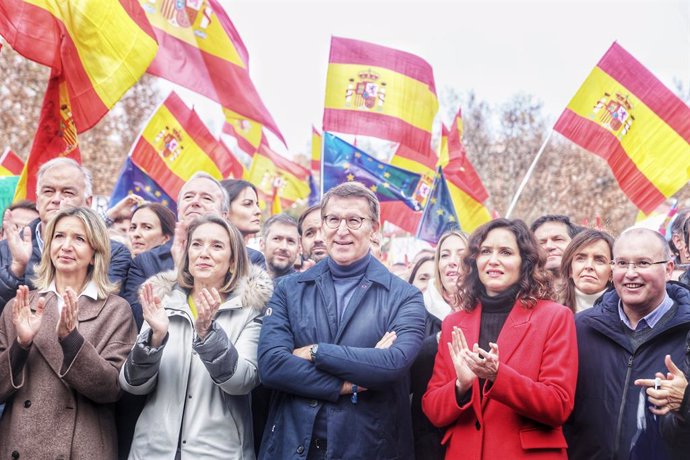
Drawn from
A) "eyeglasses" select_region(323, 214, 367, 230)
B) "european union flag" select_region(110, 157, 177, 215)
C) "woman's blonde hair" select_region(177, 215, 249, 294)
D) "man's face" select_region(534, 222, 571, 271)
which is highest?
"european union flag" select_region(110, 157, 177, 215)

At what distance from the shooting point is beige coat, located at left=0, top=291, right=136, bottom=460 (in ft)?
14.4

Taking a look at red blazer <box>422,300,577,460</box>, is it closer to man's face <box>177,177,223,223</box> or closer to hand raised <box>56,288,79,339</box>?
hand raised <box>56,288,79,339</box>

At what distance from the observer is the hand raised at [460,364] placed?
426cm

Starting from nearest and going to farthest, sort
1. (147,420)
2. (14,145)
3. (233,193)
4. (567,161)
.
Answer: (147,420) < (233,193) < (14,145) < (567,161)

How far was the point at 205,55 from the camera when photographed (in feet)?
27.9

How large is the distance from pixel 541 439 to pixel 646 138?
5.67 metres

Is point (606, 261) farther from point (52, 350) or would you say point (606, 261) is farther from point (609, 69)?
point (609, 69)

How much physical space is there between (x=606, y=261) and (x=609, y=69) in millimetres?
4284

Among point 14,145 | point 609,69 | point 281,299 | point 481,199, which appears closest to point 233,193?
point 281,299

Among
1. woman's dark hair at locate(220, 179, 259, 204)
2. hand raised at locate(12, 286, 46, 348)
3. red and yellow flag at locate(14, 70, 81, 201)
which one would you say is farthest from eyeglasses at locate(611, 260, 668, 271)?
red and yellow flag at locate(14, 70, 81, 201)

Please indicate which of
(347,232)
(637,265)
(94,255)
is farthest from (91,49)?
(637,265)

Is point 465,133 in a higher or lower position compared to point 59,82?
higher

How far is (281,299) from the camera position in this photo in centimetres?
469

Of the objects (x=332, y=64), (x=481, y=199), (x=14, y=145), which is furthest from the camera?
(x=14, y=145)
